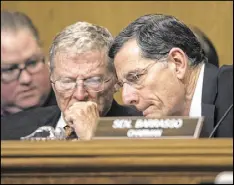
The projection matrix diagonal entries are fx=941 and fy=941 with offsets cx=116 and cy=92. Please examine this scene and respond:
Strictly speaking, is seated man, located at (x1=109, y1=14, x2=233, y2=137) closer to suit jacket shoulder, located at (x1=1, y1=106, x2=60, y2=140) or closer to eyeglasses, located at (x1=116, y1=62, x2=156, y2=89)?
eyeglasses, located at (x1=116, y1=62, x2=156, y2=89)

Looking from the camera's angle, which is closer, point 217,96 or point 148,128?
point 148,128

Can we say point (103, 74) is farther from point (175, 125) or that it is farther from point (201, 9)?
point (201, 9)

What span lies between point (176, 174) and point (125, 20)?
75.5 inches

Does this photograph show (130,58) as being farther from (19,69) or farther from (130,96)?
(19,69)

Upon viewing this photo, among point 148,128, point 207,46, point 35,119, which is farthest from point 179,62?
point 207,46

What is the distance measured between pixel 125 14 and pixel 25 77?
2.15ft

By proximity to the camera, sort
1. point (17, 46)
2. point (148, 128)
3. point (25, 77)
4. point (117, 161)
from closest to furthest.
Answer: point (117, 161)
point (148, 128)
point (25, 77)
point (17, 46)

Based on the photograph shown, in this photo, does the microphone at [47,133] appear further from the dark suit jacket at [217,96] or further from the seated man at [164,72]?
the dark suit jacket at [217,96]

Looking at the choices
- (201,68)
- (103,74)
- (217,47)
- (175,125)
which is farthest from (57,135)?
(217,47)

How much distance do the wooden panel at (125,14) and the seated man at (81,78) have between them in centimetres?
82

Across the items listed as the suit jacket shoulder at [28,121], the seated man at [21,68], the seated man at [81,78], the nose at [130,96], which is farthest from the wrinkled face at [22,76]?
the nose at [130,96]

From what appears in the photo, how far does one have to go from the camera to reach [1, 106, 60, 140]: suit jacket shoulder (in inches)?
92.1

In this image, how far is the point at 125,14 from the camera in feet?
10.8

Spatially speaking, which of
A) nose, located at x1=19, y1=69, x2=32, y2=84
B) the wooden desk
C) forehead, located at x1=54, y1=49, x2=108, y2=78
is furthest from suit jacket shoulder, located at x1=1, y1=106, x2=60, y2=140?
the wooden desk
